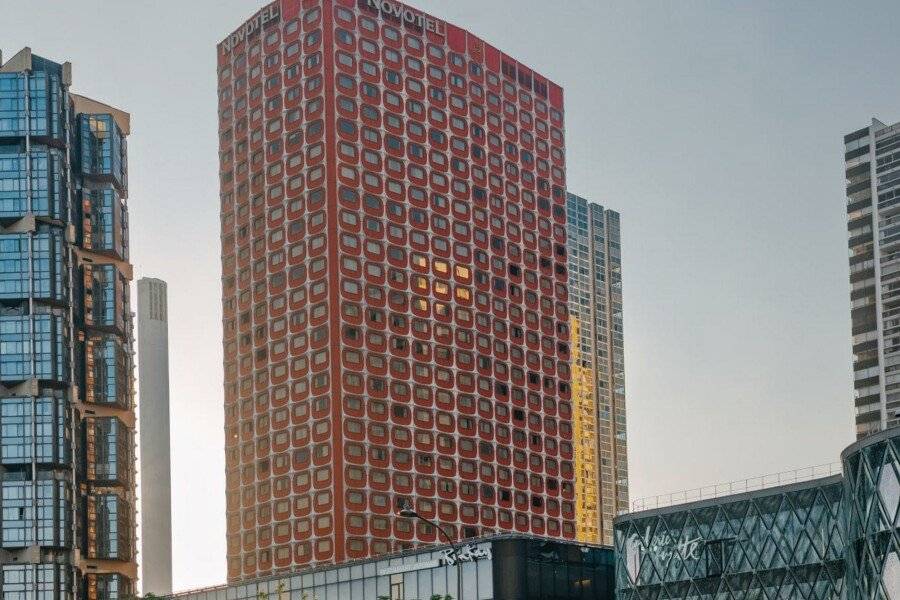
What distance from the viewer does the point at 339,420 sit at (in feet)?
616

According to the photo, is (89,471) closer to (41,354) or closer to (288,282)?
(41,354)

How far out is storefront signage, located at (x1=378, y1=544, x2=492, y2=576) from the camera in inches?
4899

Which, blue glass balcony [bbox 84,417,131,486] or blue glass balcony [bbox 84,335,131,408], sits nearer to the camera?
blue glass balcony [bbox 84,417,131,486]

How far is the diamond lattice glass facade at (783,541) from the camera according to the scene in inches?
3410

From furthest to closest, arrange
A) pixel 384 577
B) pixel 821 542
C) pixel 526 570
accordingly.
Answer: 1. pixel 384 577
2. pixel 526 570
3. pixel 821 542

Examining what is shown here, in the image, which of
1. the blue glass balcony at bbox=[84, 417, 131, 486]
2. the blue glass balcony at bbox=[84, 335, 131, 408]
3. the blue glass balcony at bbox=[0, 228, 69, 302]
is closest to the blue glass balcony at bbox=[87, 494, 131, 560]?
the blue glass balcony at bbox=[84, 417, 131, 486]

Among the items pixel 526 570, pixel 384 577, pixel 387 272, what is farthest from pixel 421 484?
pixel 526 570

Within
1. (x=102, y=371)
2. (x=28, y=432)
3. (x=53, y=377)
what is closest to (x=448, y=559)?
(x=28, y=432)

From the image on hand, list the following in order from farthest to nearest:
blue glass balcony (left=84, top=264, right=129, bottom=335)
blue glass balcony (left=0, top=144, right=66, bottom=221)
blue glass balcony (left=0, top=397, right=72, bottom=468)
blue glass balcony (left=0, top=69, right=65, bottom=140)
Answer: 1. blue glass balcony (left=84, top=264, right=129, bottom=335)
2. blue glass balcony (left=0, top=69, right=65, bottom=140)
3. blue glass balcony (left=0, top=144, right=66, bottom=221)
4. blue glass balcony (left=0, top=397, right=72, bottom=468)

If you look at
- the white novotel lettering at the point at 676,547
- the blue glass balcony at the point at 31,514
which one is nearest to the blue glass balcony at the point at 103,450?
the blue glass balcony at the point at 31,514

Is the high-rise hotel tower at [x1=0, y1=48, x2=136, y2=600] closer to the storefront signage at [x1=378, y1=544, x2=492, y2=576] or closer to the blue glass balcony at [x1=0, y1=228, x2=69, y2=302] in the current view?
the blue glass balcony at [x1=0, y1=228, x2=69, y2=302]

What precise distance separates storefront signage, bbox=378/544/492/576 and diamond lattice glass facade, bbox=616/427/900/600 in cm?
1233

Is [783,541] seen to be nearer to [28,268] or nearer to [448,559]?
[448,559]

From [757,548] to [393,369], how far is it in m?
94.3
